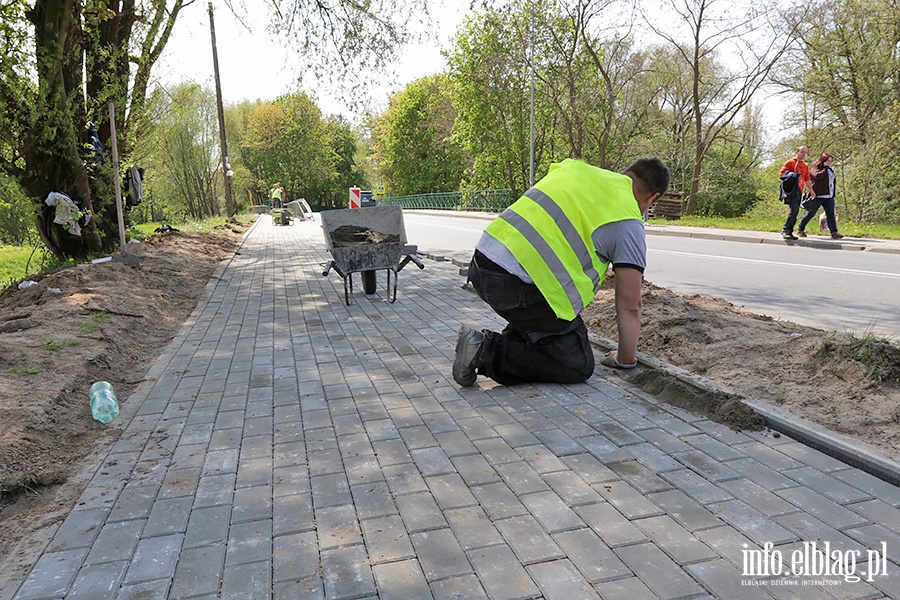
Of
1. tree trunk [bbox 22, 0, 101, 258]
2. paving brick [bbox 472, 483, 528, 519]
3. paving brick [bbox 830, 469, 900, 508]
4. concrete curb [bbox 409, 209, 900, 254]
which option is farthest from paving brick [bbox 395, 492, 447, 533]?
concrete curb [bbox 409, 209, 900, 254]

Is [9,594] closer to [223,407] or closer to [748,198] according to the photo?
[223,407]

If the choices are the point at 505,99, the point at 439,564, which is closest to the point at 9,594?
the point at 439,564

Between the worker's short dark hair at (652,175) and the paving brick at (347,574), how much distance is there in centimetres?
307

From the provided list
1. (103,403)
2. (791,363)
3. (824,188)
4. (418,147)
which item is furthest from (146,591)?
(418,147)

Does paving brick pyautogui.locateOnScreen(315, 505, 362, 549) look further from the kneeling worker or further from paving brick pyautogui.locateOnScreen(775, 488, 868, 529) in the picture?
paving brick pyautogui.locateOnScreen(775, 488, 868, 529)

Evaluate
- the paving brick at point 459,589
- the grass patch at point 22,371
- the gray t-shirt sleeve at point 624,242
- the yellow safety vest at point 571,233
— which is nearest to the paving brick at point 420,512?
the paving brick at point 459,589

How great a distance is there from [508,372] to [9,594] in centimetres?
297

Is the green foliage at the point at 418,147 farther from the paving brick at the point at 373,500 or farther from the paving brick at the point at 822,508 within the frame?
the paving brick at the point at 822,508

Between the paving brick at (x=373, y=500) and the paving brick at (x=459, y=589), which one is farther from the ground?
the paving brick at (x=373, y=500)

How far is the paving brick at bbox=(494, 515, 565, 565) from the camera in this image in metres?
2.29

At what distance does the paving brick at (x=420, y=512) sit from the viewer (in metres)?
2.52

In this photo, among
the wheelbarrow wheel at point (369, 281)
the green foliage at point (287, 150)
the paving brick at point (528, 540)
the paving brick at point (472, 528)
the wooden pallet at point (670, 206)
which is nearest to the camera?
the paving brick at point (528, 540)

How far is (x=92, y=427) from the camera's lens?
373cm

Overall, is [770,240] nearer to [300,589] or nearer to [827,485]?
[827,485]
